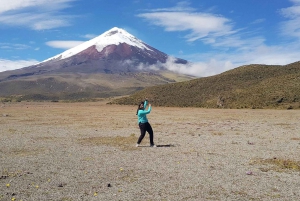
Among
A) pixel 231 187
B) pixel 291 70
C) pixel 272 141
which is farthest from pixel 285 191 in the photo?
pixel 291 70

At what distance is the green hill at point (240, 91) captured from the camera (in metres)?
62.0

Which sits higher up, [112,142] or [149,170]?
[112,142]

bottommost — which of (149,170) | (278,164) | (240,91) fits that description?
(149,170)

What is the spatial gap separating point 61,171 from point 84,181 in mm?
1779

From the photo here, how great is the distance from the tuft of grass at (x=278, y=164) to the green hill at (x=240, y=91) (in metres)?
45.4

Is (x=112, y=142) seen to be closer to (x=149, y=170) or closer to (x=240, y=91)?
(x=149, y=170)

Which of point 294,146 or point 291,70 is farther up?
point 291,70

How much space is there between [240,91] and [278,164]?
6291cm

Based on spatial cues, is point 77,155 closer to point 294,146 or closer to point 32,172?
point 32,172

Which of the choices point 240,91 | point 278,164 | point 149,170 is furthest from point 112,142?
point 240,91

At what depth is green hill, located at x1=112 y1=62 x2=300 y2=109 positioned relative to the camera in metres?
62.0

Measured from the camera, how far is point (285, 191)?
946 cm

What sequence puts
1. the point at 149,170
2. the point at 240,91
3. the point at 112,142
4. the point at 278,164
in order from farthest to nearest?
the point at 240,91 → the point at 112,142 → the point at 278,164 → the point at 149,170

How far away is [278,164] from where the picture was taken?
42.7 feet
